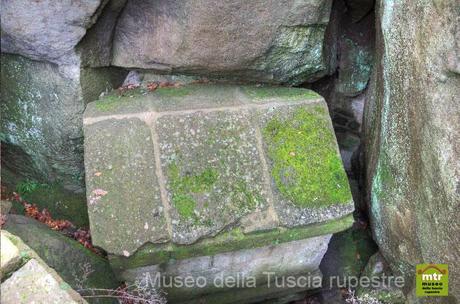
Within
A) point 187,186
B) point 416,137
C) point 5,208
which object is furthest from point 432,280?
point 5,208

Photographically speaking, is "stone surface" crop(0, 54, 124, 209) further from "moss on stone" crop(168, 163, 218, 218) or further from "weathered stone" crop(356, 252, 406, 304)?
"weathered stone" crop(356, 252, 406, 304)

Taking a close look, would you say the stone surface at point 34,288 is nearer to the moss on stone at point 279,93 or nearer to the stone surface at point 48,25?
the stone surface at point 48,25

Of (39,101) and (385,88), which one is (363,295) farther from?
(39,101)

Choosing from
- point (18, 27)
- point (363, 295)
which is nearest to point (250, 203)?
point (363, 295)

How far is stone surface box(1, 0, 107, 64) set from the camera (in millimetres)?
2805

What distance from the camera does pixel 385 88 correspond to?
3049 mm

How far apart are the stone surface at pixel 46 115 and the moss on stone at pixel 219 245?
4.05ft

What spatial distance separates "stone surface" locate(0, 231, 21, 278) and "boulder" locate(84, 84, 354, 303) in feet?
2.06

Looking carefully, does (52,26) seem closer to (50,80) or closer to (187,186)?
(50,80)

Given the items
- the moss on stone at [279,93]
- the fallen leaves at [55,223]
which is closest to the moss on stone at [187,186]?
the moss on stone at [279,93]

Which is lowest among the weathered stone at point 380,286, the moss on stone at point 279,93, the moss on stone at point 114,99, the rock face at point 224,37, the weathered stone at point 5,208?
the weathered stone at point 380,286

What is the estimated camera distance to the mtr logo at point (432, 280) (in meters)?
2.68

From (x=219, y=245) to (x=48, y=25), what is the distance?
182cm

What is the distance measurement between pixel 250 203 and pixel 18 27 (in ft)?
6.36
